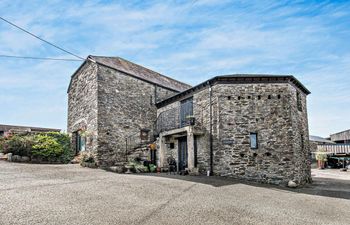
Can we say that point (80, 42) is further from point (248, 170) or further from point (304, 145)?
point (304, 145)

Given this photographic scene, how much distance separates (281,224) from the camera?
668cm

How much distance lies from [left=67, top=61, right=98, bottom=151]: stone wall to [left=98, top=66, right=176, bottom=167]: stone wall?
0.52m

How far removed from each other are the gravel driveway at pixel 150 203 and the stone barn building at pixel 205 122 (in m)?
3.09

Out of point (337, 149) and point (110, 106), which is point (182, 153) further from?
point (337, 149)

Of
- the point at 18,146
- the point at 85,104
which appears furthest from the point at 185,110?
the point at 18,146

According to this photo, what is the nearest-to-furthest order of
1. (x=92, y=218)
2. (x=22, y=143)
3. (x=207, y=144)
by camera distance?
(x=92, y=218) < (x=207, y=144) < (x=22, y=143)

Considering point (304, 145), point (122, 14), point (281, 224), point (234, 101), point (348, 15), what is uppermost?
point (122, 14)

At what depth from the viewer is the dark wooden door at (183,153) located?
16858 mm

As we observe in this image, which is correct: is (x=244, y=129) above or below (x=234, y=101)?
below

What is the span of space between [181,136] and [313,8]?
11.3 m

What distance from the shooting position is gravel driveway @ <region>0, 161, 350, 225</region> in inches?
254

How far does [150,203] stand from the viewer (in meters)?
7.82

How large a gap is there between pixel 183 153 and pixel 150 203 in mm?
9297

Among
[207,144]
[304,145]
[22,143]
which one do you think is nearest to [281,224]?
[207,144]
